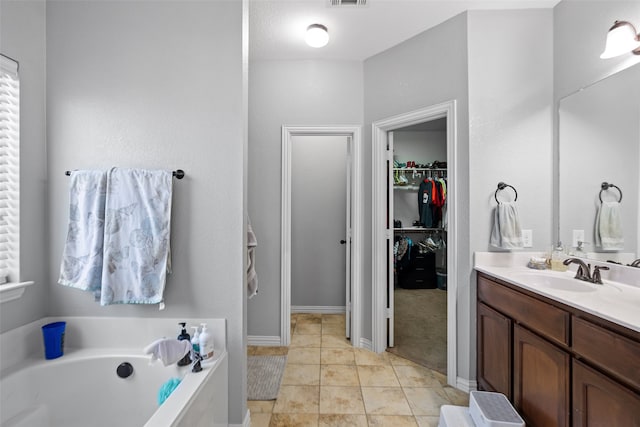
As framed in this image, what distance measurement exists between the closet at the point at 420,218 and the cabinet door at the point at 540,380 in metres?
2.23

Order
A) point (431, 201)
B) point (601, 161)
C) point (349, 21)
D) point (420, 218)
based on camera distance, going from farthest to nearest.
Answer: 1. point (420, 218)
2. point (431, 201)
3. point (349, 21)
4. point (601, 161)

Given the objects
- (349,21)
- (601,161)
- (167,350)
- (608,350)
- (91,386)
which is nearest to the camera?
(608,350)

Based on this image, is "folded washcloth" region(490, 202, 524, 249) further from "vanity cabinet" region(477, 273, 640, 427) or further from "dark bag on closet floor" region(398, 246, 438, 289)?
"dark bag on closet floor" region(398, 246, 438, 289)

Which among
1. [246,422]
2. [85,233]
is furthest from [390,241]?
[85,233]

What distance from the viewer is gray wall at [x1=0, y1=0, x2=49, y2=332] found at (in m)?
1.43

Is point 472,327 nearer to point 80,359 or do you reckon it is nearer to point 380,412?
point 380,412

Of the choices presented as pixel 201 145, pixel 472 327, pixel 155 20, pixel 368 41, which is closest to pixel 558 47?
pixel 368 41

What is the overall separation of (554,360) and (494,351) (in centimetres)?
49

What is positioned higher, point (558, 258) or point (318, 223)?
point (318, 223)

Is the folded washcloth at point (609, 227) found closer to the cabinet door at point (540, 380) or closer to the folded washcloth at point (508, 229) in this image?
the folded washcloth at point (508, 229)

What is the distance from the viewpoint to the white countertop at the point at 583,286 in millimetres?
1116

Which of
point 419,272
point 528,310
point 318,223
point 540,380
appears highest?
point 318,223

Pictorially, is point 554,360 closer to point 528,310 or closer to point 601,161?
point 528,310

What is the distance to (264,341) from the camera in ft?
8.92
